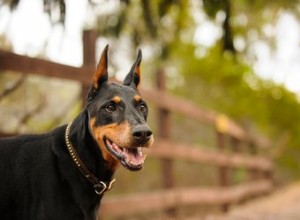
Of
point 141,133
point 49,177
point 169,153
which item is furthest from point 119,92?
point 169,153

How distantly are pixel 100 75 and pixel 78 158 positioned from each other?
552mm

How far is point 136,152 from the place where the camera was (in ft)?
11.5

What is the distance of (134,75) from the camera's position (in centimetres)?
402

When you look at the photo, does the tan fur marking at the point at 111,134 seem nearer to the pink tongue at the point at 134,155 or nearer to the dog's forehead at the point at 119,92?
the pink tongue at the point at 134,155

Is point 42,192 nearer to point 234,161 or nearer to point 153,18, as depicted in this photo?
point 153,18

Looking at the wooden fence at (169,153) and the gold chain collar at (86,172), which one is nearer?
the gold chain collar at (86,172)

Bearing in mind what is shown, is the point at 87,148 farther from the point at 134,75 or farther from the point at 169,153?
the point at 169,153

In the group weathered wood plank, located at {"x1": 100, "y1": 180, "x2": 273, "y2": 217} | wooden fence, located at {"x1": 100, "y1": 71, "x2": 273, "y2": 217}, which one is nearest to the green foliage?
wooden fence, located at {"x1": 100, "y1": 71, "x2": 273, "y2": 217}

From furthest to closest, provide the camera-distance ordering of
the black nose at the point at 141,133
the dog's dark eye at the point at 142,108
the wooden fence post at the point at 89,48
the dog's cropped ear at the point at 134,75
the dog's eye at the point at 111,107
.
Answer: the wooden fence post at the point at 89,48, the dog's cropped ear at the point at 134,75, the dog's dark eye at the point at 142,108, the dog's eye at the point at 111,107, the black nose at the point at 141,133

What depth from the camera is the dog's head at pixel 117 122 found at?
3.40 m

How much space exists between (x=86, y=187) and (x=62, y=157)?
227 mm

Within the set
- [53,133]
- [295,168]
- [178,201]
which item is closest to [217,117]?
[178,201]

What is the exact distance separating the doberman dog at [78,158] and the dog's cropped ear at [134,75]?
25 centimetres

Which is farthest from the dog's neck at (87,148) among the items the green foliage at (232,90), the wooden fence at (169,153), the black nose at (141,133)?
the green foliage at (232,90)
